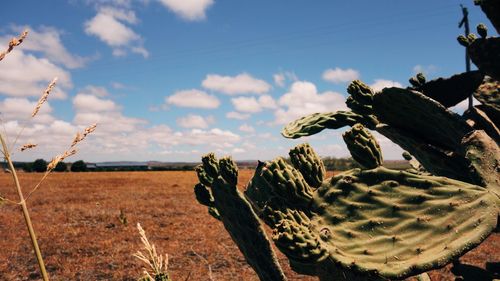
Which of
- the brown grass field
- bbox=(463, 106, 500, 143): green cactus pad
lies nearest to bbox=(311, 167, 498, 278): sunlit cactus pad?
bbox=(463, 106, 500, 143): green cactus pad

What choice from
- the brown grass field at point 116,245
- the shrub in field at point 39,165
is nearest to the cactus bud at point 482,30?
the brown grass field at point 116,245

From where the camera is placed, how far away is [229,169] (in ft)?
6.97

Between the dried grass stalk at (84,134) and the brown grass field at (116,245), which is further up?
the dried grass stalk at (84,134)

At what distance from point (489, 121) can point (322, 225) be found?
3.83ft

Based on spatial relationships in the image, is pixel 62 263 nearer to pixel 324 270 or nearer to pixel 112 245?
pixel 112 245

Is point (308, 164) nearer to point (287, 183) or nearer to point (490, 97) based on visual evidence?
point (287, 183)

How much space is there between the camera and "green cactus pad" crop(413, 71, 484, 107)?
91.3 inches

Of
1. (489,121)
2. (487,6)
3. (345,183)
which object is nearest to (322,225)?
(345,183)

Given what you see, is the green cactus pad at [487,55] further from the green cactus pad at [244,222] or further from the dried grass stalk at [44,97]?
the dried grass stalk at [44,97]

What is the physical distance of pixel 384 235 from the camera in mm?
1658

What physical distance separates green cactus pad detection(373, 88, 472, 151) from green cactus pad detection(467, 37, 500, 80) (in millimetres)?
386

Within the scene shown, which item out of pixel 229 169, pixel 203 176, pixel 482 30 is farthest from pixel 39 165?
pixel 482 30

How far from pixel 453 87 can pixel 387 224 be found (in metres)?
1.08

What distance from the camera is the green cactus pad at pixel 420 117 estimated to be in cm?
201
